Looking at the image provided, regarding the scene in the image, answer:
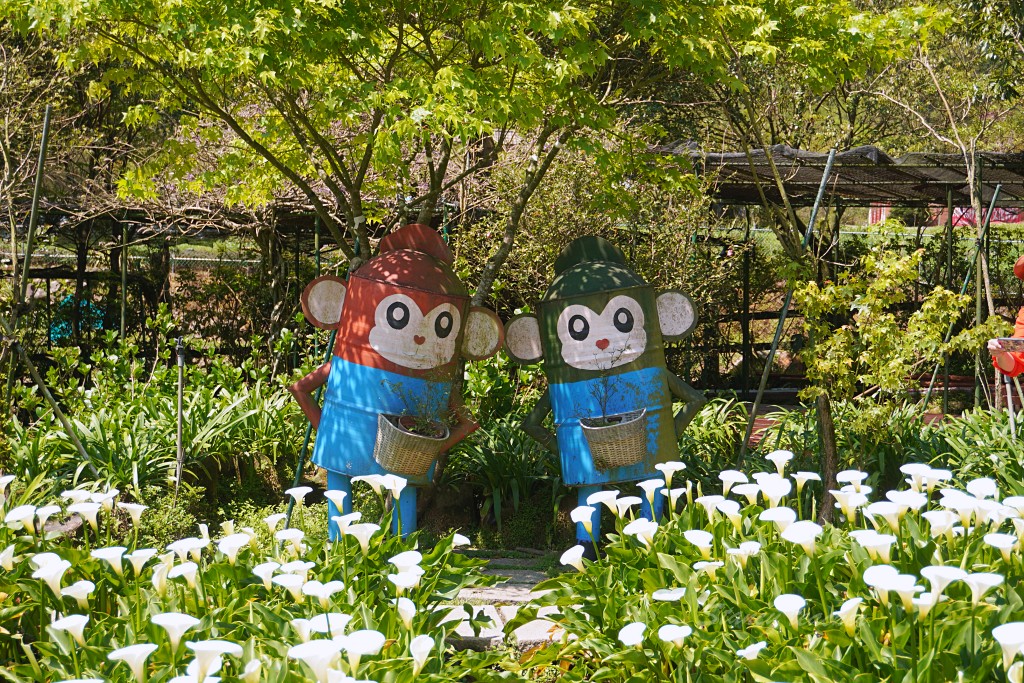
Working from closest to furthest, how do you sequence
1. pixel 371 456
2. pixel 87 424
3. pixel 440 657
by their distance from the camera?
pixel 440 657 < pixel 371 456 < pixel 87 424

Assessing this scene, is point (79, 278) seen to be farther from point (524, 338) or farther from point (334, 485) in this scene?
point (524, 338)

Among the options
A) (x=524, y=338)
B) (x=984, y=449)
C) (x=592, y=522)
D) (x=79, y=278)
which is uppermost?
(x=79, y=278)

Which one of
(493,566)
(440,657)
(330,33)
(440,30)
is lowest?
(493,566)

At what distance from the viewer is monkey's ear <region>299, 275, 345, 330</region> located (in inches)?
215

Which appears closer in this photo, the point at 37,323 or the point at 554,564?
the point at 554,564

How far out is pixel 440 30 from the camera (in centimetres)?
589

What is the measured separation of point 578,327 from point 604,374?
11.6 inches

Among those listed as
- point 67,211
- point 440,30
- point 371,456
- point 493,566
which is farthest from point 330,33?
point 67,211

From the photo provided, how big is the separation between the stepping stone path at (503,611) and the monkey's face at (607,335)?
1.17 m

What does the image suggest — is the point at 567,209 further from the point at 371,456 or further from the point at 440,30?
the point at 371,456

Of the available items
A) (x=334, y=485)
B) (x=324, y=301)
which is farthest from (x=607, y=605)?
(x=324, y=301)

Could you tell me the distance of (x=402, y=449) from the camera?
4.95 m

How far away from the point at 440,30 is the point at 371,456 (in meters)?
2.62

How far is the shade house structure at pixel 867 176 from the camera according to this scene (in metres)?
7.58
